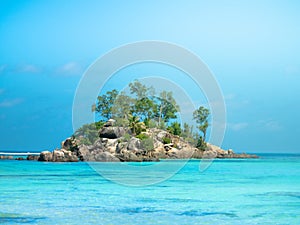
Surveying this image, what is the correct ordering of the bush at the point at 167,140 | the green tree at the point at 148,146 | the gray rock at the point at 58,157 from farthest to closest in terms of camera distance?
the bush at the point at 167,140
the green tree at the point at 148,146
the gray rock at the point at 58,157

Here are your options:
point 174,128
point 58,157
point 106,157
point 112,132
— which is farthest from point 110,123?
point 174,128

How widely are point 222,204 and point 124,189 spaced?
5438 mm

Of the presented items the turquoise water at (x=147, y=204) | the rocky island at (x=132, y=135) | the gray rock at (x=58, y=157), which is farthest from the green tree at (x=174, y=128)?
the turquoise water at (x=147, y=204)

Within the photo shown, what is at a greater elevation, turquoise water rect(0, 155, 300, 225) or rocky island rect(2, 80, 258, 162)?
rocky island rect(2, 80, 258, 162)

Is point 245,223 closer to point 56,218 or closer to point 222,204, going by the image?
point 222,204

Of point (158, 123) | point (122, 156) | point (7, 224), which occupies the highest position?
point (158, 123)

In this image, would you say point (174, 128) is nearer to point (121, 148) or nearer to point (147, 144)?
point (147, 144)

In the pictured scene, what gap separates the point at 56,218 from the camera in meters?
11.9

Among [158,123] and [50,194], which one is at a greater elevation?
[158,123]

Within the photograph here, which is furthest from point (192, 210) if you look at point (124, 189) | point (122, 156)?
point (122, 156)

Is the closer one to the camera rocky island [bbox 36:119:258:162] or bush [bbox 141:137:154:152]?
rocky island [bbox 36:119:258:162]

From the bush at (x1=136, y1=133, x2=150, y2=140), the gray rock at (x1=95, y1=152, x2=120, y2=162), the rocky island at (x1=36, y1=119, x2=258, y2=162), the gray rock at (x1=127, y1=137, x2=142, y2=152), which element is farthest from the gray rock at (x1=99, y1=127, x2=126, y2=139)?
the gray rock at (x1=95, y1=152, x2=120, y2=162)

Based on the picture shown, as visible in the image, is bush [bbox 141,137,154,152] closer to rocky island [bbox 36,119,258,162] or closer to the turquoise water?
rocky island [bbox 36,119,258,162]

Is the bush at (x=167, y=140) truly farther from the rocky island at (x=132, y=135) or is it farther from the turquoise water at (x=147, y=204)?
the turquoise water at (x=147, y=204)
